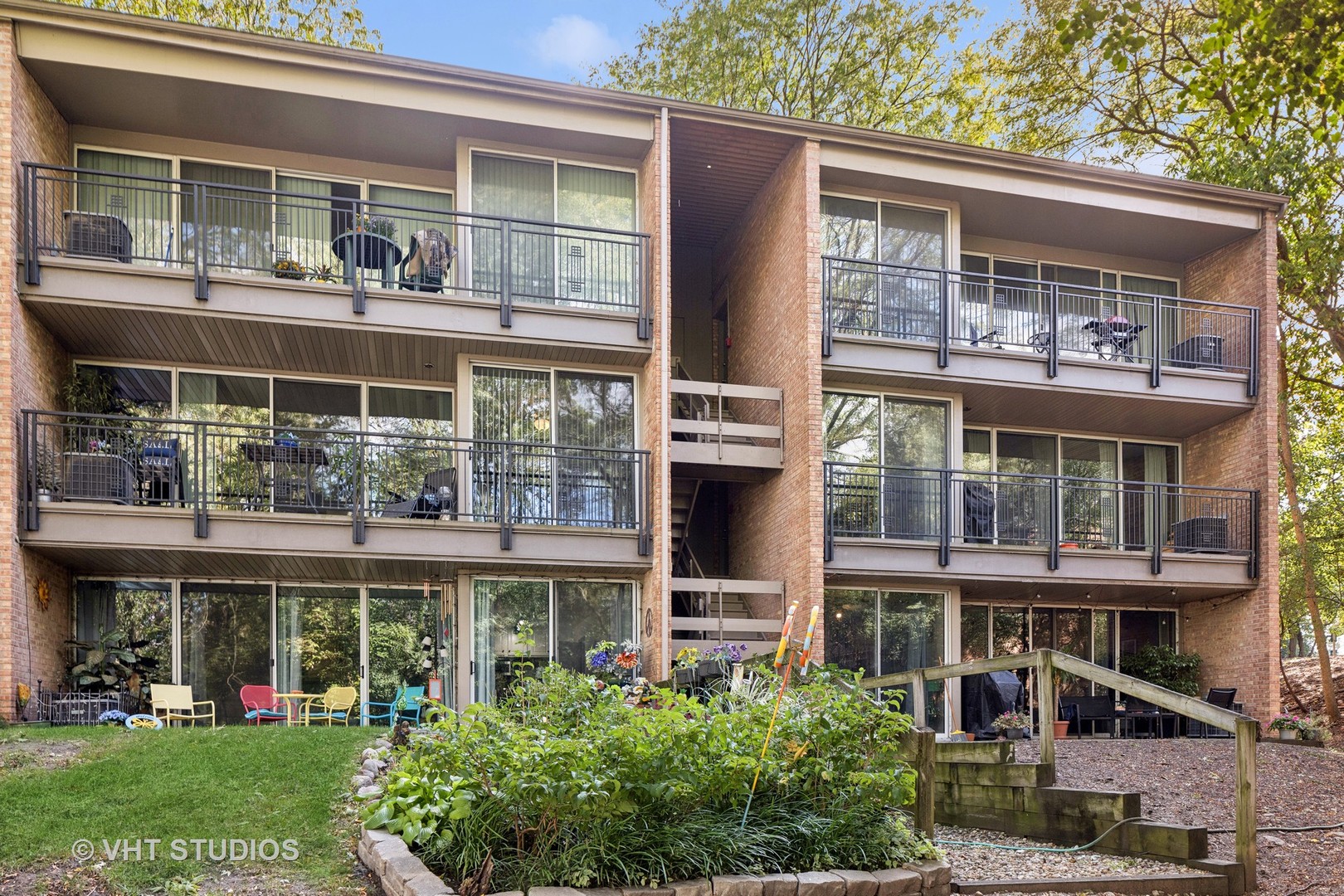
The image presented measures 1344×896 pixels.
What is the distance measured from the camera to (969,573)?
14.0 meters

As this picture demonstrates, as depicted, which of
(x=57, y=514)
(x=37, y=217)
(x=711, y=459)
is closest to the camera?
(x=57, y=514)

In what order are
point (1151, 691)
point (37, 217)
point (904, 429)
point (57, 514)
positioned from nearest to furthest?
point (1151, 691) → point (57, 514) → point (37, 217) → point (904, 429)

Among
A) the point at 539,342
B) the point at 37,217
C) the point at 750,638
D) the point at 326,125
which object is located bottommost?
the point at 750,638

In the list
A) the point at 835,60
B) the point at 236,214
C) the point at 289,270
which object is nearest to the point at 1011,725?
the point at 289,270

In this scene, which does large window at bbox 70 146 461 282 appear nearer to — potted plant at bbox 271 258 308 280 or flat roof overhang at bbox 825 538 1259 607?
potted plant at bbox 271 258 308 280

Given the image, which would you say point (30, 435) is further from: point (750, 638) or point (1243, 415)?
point (1243, 415)

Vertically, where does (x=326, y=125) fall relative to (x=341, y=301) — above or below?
above

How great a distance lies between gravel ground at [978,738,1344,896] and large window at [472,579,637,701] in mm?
5234

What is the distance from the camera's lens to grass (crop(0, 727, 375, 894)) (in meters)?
5.79

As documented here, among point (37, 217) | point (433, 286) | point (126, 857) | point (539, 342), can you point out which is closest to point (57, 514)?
point (37, 217)

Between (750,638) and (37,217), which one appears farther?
(750,638)

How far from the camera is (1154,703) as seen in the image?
7.09 meters

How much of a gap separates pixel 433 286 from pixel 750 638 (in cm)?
629

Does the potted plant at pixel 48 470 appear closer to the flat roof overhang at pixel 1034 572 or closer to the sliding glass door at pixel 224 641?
the sliding glass door at pixel 224 641
